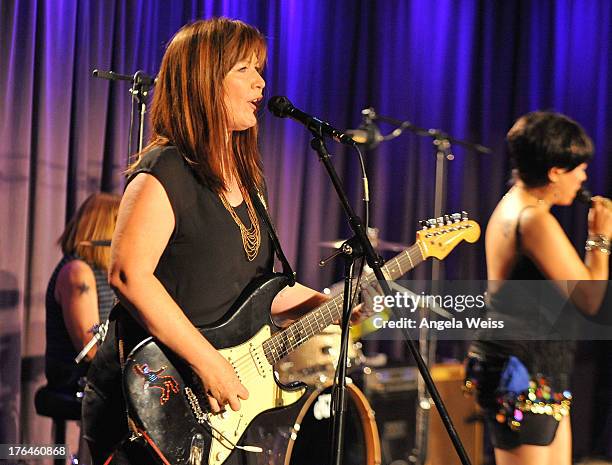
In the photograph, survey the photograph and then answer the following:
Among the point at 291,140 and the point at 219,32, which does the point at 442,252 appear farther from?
the point at 291,140

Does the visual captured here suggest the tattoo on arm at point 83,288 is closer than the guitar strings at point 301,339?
No

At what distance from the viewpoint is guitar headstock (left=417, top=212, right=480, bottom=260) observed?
2838 millimetres

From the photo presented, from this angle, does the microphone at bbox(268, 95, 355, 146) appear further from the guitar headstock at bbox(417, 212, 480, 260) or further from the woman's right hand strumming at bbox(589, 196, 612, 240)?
the woman's right hand strumming at bbox(589, 196, 612, 240)

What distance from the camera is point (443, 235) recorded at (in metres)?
2.87

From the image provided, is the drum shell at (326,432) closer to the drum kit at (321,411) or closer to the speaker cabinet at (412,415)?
the drum kit at (321,411)

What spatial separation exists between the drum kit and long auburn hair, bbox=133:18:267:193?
1.23 m

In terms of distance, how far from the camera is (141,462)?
1.93m

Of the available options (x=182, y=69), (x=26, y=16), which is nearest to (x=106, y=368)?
(x=182, y=69)

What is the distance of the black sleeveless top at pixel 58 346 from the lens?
3.82 m

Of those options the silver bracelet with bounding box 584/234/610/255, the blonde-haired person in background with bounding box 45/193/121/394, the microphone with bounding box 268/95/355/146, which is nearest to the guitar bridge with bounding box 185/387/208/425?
the microphone with bounding box 268/95/355/146

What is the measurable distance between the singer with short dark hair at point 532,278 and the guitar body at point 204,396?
85 centimetres

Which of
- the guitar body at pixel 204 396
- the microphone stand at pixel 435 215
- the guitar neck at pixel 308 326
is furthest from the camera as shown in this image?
the microphone stand at pixel 435 215

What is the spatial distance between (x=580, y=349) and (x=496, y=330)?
1.98 metres

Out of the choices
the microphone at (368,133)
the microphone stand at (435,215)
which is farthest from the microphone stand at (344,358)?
the microphone at (368,133)
